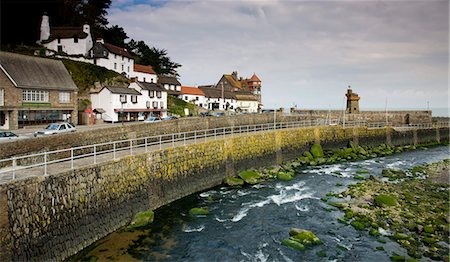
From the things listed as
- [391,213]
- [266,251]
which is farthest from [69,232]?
[391,213]

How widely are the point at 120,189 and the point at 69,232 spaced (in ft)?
14.0

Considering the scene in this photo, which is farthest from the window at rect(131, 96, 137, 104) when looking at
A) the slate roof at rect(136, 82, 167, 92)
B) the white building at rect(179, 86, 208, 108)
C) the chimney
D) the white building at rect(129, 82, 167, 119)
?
the chimney

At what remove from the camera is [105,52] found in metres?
57.3

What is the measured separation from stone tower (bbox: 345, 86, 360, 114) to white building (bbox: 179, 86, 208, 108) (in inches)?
1483

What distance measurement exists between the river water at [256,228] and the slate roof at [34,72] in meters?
25.5

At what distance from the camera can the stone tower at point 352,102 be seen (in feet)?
194

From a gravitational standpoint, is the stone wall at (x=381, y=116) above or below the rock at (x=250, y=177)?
above

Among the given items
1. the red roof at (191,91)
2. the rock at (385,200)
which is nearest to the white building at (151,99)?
the red roof at (191,91)

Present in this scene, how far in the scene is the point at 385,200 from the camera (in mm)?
21750

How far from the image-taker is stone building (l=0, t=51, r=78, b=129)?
32938 millimetres

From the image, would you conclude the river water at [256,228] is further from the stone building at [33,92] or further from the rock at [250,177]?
the stone building at [33,92]

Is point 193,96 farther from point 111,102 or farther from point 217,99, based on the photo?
point 111,102

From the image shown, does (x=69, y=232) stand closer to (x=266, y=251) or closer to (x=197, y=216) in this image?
(x=197, y=216)

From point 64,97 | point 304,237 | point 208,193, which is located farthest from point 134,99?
point 304,237
